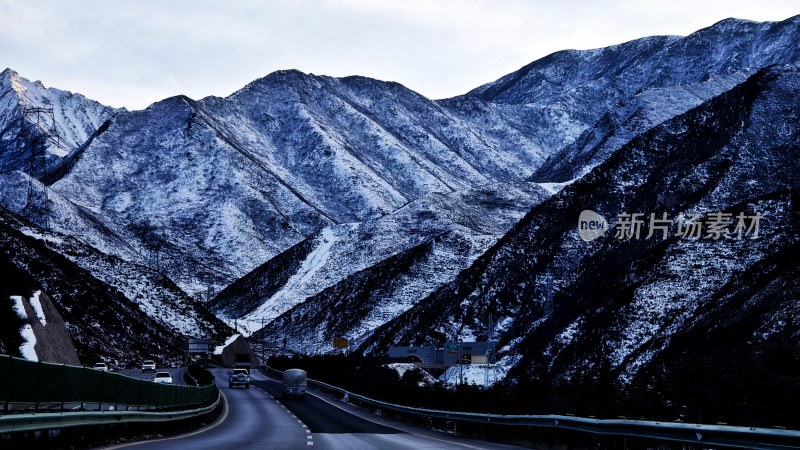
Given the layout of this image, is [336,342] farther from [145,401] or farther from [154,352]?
[145,401]

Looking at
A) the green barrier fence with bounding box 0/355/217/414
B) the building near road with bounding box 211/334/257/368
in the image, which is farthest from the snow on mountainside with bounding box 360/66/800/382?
the green barrier fence with bounding box 0/355/217/414

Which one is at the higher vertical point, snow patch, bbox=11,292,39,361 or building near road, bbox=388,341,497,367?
building near road, bbox=388,341,497,367

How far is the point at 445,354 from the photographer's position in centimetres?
10694

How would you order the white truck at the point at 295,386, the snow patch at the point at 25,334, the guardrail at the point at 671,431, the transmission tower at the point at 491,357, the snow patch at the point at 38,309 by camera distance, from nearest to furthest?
1. the guardrail at the point at 671,431
2. the white truck at the point at 295,386
3. the snow patch at the point at 25,334
4. the transmission tower at the point at 491,357
5. the snow patch at the point at 38,309

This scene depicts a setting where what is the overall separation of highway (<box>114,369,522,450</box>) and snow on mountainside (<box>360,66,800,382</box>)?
29.7 metres

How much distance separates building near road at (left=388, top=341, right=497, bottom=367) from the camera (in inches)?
3964

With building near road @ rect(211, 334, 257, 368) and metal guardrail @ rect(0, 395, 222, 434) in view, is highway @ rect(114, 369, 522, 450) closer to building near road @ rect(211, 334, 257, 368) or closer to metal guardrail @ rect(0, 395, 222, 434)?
metal guardrail @ rect(0, 395, 222, 434)

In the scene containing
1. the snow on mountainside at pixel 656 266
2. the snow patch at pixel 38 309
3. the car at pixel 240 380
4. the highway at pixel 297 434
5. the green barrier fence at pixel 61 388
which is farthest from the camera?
the snow patch at pixel 38 309

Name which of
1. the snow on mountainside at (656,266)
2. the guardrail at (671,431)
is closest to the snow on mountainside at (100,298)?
the snow on mountainside at (656,266)

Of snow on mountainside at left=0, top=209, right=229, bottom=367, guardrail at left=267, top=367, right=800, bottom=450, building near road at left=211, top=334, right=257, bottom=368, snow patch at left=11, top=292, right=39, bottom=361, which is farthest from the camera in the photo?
building near road at left=211, top=334, right=257, bottom=368

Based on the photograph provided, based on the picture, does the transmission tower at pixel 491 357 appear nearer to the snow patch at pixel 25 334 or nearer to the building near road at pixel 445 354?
the building near road at pixel 445 354

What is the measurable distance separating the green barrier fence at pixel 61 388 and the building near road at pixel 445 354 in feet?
189

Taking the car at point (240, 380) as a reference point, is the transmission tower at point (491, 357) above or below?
above

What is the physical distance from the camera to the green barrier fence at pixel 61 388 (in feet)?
57.3
